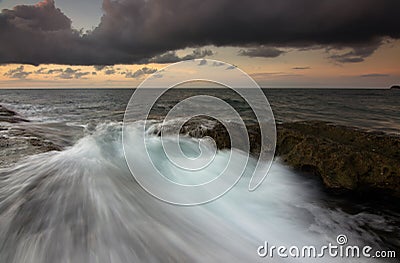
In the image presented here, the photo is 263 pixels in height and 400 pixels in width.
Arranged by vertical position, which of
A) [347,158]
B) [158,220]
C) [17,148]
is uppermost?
[347,158]

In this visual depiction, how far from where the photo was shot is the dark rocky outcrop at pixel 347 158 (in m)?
4.00

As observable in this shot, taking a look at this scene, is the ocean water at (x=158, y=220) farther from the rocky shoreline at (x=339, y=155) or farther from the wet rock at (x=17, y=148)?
the wet rock at (x=17, y=148)

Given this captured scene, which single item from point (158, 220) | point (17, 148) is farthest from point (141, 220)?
point (17, 148)

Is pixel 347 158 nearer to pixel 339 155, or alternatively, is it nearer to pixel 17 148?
pixel 339 155

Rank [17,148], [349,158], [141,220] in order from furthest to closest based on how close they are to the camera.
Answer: [17,148] < [349,158] < [141,220]

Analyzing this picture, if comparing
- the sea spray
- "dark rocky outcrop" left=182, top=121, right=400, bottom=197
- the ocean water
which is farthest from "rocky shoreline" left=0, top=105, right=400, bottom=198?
the sea spray

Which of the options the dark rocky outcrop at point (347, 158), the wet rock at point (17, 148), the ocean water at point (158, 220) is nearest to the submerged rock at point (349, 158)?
the dark rocky outcrop at point (347, 158)

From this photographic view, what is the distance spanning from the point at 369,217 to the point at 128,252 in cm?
366

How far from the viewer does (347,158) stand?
422cm

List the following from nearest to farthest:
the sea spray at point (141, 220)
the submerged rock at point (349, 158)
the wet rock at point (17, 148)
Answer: the sea spray at point (141, 220)
the submerged rock at point (349, 158)
the wet rock at point (17, 148)

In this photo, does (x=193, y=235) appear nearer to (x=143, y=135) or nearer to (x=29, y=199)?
(x=29, y=199)

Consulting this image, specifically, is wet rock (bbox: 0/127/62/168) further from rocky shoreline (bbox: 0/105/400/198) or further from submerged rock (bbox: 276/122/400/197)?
submerged rock (bbox: 276/122/400/197)

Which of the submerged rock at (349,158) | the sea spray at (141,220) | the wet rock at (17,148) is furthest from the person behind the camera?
the wet rock at (17,148)

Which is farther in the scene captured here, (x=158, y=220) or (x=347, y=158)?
(x=347, y=158)
